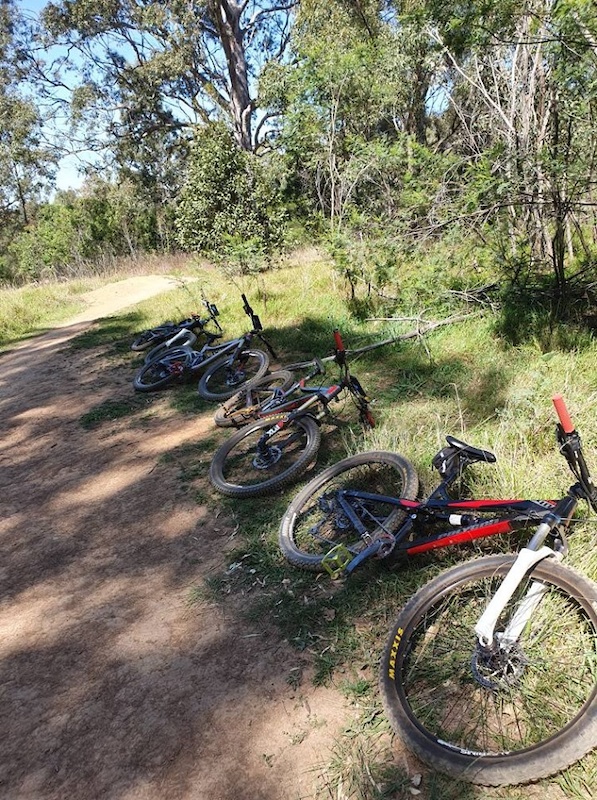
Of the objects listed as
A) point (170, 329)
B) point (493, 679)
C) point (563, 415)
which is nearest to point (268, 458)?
point (493, 679)

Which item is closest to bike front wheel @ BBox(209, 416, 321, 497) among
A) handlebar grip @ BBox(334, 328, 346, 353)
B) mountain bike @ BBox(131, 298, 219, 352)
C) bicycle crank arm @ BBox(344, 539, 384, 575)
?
handlebar grip @ BBox(334, 328, 346, 353)

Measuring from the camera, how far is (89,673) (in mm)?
2812

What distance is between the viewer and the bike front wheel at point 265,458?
164 inches

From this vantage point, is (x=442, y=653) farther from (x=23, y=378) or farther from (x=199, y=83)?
(x=199, y=83)

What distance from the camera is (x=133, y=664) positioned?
2.81m

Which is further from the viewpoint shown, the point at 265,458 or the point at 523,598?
the point at 265,458

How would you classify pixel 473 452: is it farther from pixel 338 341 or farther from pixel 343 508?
pixel 338 341

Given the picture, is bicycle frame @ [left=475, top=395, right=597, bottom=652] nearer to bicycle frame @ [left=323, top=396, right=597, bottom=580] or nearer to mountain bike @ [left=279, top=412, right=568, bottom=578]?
bicycle frame @ [left=323, top=396, right=597, bottom=580]

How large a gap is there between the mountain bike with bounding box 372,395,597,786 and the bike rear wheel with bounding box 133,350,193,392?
5211 mm

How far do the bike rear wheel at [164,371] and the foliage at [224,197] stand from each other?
7874 mm

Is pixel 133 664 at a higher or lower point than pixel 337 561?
lower

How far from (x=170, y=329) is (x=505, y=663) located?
23.7ft

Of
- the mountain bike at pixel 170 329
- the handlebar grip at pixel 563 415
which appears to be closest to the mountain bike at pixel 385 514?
the handlebar grip at pixel 563 415

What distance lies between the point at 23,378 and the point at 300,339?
468 centimetres
